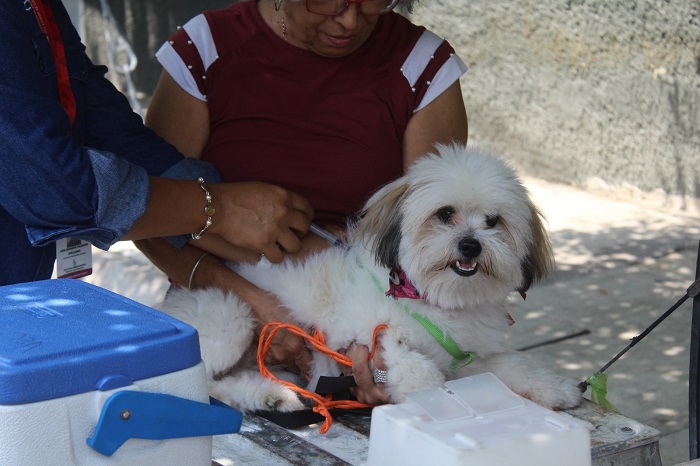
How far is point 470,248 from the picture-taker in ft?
7.79

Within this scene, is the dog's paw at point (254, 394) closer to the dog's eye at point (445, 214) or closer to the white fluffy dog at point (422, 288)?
the white fluffy dog at point (422, 288)

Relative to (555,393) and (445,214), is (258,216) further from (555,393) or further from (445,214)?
(555,393)

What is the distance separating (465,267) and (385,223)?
25cm

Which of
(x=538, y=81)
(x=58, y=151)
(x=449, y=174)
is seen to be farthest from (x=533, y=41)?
(x=58, y=151)

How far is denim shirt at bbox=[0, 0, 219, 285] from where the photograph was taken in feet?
6.44

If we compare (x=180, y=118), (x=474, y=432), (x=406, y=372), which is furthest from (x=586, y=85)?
(x=474, y=432)

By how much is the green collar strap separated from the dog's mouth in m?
0.17

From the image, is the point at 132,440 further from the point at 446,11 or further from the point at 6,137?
the point at 446,11

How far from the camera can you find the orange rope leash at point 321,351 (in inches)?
92.7

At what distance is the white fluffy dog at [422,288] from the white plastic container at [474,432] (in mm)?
732

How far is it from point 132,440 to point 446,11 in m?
6.67

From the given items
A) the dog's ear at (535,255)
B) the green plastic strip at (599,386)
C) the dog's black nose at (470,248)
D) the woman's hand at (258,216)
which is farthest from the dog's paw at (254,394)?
the green plastic strip at (599,386)

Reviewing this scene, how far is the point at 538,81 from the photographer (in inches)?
293

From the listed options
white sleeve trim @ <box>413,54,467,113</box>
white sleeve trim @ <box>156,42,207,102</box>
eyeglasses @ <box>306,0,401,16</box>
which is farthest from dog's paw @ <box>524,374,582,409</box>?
white sleeve trim @ <box>156,42,207,102</box>
